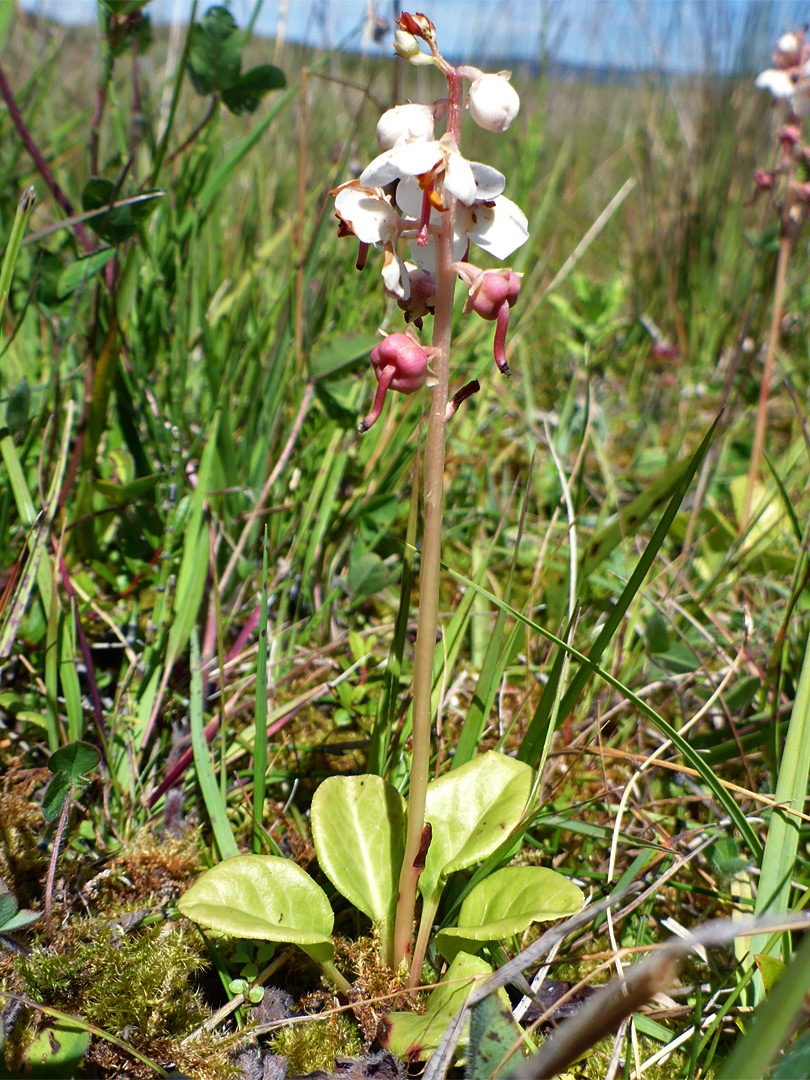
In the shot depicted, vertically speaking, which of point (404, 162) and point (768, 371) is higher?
point (404, 162)

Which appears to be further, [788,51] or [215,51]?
[788,51]

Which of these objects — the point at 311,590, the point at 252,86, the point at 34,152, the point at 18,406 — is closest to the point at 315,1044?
the point at 311,590

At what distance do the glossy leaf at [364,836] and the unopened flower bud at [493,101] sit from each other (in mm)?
928

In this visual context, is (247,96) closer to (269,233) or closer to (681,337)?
(269,233)

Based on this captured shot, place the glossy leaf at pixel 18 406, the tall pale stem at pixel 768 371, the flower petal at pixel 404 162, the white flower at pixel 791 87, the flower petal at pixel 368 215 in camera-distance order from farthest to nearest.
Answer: the white flower at pixel 791 87 → the tall pale stem at pixel 768 371 → the glossy leaf at pixel 18 406 → the flower petal at pixel 368 215 → the flower petal at pixel 404 162

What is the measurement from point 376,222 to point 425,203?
10cm

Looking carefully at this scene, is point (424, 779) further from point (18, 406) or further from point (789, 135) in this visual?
point (789, 135)

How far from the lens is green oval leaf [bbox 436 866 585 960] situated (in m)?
0.95

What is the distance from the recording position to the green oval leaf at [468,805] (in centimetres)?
113

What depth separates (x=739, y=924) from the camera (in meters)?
0.55

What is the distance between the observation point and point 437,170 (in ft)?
2.80

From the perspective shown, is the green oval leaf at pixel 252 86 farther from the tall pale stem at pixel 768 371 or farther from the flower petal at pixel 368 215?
the tall pale stem at pixel 768 371

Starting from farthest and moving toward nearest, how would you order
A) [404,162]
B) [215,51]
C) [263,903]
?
[215,51] → [263,903] → [404,162]

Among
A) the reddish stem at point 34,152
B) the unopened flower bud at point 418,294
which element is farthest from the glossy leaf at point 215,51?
the unopened flower bud at point 418,294
